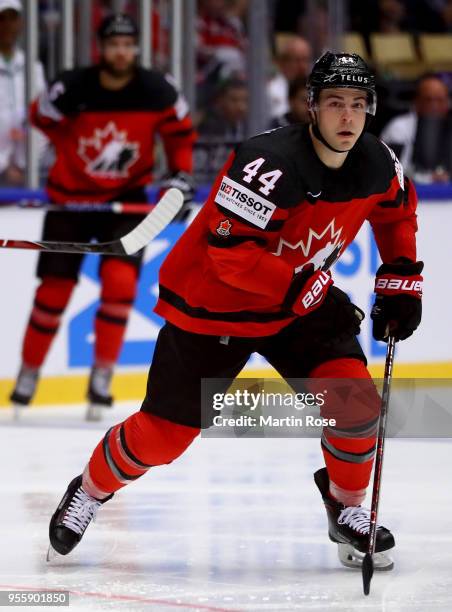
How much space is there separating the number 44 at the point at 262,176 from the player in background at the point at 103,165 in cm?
235

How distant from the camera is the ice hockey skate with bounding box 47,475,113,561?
121 inches

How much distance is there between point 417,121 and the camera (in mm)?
6656

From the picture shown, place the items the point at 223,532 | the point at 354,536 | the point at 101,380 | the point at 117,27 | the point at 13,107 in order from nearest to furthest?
the point at 354,536, the point at 223,532, the point at 117,27, the point at 101,380, the point at 13,107

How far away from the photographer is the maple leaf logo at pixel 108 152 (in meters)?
5.27

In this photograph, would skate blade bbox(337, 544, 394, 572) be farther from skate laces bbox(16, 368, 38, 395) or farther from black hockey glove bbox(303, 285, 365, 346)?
skate laces bbox(16, 368, 38, 395)

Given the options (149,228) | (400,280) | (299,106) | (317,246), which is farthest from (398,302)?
(299,106)

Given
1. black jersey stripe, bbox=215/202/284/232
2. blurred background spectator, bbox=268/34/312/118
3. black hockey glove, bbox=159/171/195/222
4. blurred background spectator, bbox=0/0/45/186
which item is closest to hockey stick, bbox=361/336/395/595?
black jersey stripe, bbox=215/202/284/232

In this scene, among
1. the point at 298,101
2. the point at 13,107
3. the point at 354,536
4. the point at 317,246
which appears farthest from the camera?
the point at 13,107

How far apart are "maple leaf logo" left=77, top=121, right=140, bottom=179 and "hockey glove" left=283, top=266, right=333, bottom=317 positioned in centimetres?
251

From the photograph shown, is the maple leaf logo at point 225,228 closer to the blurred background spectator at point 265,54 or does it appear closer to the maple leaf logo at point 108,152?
the maple leaf logo at point 108,152

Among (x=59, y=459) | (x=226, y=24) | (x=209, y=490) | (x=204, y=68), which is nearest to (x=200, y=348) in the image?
(x=209, y=490)

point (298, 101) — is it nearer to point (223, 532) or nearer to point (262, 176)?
point (223, 532)

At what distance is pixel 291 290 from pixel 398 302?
316mm

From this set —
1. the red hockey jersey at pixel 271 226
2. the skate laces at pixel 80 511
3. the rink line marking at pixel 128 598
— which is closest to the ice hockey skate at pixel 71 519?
the skate laces at pixel 80 511
